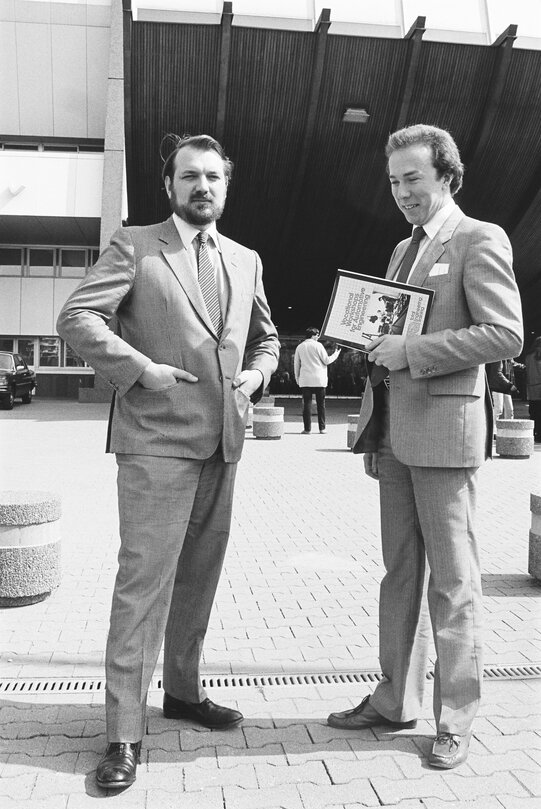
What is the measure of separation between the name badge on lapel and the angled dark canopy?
70.6 ft

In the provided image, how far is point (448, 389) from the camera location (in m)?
3.02

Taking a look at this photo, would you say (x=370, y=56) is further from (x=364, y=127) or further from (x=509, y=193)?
(x=509, y=193)

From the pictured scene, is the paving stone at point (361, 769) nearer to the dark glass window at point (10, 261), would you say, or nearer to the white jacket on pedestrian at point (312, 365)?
the white jacket on pedestrian at point (312, 365)

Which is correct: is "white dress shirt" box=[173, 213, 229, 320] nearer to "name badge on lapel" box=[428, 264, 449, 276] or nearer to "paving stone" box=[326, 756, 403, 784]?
"name badge on lapel" box=[428, 264, 449, 276]

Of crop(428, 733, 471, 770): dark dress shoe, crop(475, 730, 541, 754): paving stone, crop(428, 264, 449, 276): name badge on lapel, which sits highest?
crop(428, 264, 449, 276): name badge on lapel

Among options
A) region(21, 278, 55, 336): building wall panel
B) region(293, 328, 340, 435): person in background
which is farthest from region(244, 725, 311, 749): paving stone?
region(21, 278, 55, 336): building wall panel

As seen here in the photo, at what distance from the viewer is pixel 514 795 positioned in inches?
107

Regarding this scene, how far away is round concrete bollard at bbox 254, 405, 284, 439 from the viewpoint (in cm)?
1464

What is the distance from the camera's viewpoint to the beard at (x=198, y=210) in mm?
3076

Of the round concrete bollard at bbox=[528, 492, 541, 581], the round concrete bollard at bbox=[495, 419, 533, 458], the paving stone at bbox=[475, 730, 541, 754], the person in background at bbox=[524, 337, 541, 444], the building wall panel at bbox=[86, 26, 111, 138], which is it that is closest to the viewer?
the paving stone at bbox=[475, 730, 541, 754]

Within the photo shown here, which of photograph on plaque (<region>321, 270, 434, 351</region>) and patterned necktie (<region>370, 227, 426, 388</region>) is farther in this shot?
patterned necktie (<region>370, 227, 426, 388</region>)

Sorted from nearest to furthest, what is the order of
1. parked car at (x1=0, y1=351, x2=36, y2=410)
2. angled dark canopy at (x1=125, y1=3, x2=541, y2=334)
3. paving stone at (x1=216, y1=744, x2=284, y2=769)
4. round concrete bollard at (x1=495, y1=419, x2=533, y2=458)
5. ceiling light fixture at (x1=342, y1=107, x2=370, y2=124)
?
paving stone at (x1=216, y1=744, x2=284, y2=769) → round concrete bollard at (x1=495, y1=419, x2=533, y2=458) → angled dark canopy at (x1=125, y1=3, x2=541, y2=334) → parked car at (x1=0, y1=351, x2=36, y2=410) → ceiling light fixture at (x1=342, y1=107, x2=370, y2=124)

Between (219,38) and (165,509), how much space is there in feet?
73.4

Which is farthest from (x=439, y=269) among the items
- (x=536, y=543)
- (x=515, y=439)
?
(x=515, y=439)
